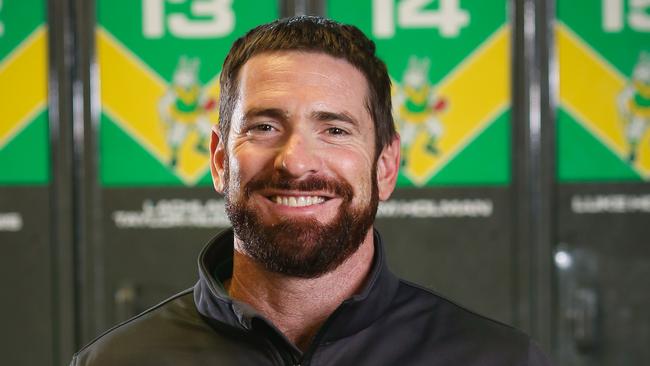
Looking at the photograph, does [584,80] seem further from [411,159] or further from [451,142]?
[411,159]

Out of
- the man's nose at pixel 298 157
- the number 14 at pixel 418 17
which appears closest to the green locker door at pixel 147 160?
the number 14 at pixel 418 17

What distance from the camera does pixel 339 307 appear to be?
126cm

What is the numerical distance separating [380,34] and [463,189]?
0.54 metres

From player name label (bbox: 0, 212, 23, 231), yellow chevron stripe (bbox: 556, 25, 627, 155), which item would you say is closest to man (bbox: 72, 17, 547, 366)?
yellow chevron stripe (bbox: 556, 25, 627, 155)

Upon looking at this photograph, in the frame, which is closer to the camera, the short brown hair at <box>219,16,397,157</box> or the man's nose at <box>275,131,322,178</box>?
the man's nose at <box>275,131,322,178</box>

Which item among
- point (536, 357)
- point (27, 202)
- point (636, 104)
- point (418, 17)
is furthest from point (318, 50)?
point (27, 202)

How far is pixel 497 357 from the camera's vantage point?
128 cm

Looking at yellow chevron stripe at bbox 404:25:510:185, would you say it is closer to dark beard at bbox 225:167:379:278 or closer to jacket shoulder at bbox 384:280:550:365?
jacket shoulder at bbox 384:280:550:365

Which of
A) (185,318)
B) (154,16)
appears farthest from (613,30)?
(185,318)

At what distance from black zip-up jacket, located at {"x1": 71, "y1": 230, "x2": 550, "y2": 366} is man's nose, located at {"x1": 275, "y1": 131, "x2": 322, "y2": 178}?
0.20 m

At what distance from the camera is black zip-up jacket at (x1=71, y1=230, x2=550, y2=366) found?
4.17ft

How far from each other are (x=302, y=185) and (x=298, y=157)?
38mm

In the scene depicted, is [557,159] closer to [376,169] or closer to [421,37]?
[421,37]

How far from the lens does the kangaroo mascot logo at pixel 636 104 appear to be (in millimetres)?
2734
